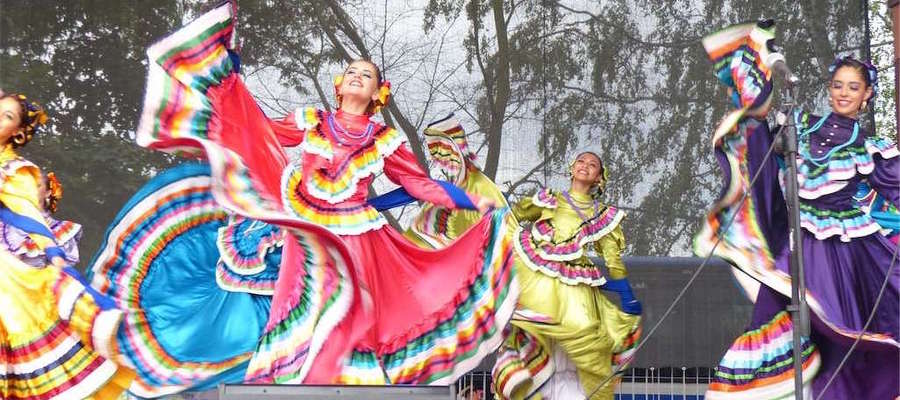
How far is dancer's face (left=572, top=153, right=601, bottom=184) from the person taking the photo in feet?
23.3

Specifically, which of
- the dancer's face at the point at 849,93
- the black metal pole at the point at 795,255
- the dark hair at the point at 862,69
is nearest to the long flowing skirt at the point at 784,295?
the dancer's face at the point at 849,93

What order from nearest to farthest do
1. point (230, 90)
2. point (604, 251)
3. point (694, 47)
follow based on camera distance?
point (230, 90), point (604, 251), point (694, 47)

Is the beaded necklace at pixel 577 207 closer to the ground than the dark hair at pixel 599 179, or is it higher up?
closer to the ground

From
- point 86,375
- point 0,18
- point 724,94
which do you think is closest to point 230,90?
point 86,375

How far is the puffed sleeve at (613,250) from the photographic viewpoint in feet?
22.8

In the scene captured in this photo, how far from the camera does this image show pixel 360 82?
6156mm

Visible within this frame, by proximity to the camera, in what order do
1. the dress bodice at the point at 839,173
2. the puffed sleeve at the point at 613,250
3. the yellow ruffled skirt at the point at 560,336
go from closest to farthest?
the dress bodice at the point at 839,173 → the yellow ruffled skirt at the point at 560,336 → the puffed sleeve at the point at 613,250

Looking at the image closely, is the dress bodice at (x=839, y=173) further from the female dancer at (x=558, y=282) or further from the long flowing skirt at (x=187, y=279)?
the long flowing skirt at (x=187, y=279)

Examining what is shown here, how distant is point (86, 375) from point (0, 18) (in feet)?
9.54

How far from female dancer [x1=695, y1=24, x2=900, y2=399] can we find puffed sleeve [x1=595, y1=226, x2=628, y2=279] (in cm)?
122

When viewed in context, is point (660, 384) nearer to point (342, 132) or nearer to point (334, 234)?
point (342, 132)

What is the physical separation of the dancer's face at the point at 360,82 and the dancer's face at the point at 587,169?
138 centimetres

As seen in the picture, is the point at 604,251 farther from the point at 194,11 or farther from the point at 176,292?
the point at 194,11

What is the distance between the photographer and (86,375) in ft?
19.2
